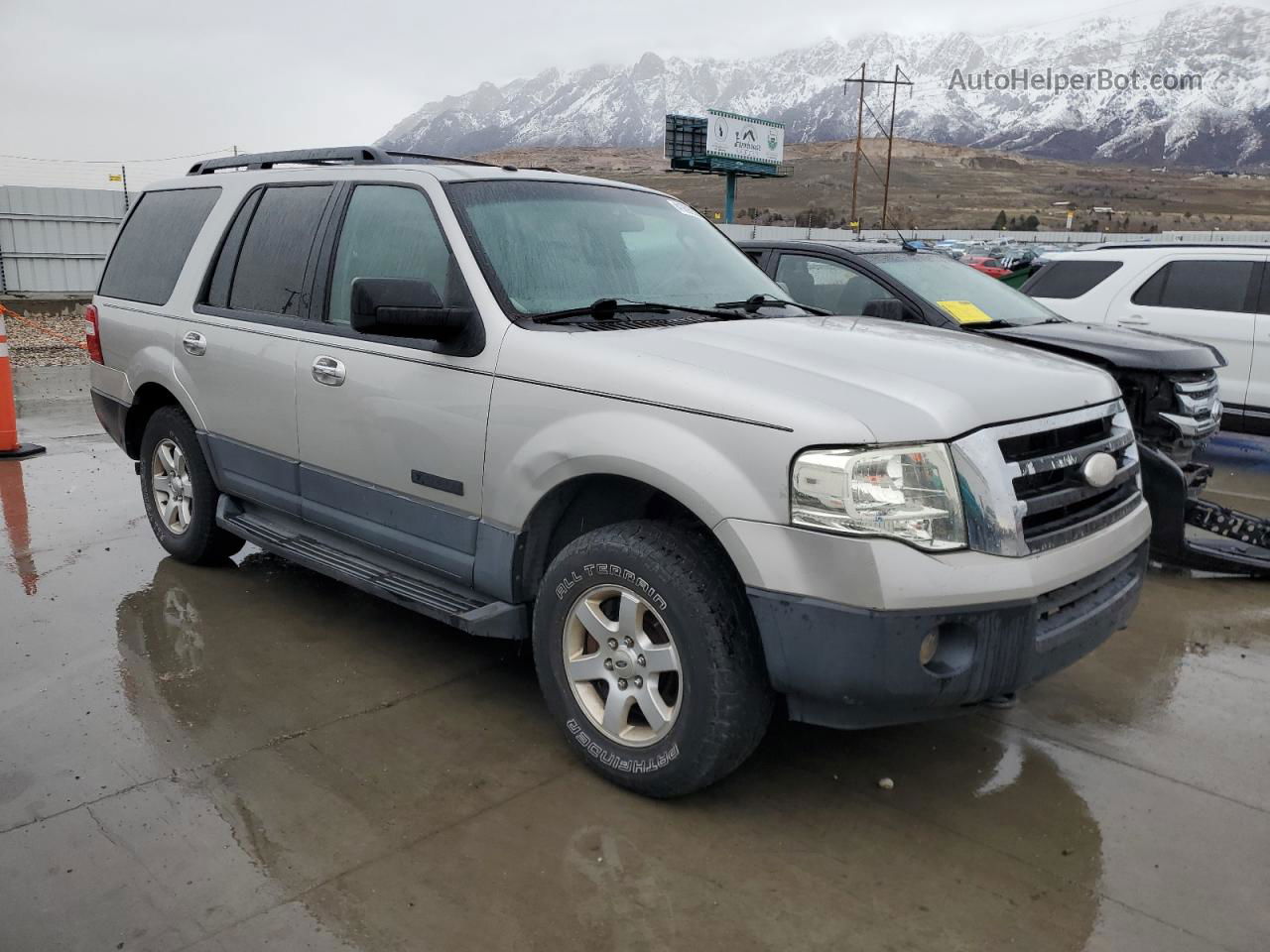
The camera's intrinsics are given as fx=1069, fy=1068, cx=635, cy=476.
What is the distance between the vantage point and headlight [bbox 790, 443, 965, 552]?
2795mm

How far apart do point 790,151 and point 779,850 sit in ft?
611

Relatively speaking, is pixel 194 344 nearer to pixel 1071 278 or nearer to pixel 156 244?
pixel 156 244

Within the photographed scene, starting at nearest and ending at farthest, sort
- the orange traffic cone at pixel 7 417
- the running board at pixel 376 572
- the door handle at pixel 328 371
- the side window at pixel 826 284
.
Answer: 1. the running board at pixel 376 572
2. the door handle at pixel 328 371
3. the side window at pixel 826 284
4. the orange traffic cone at pixel 7 417

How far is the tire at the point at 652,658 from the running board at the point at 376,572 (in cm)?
21

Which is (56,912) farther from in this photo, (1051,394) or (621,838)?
(1051,394)

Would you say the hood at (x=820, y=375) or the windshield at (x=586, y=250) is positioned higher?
the windshield at (x=586, y=250)

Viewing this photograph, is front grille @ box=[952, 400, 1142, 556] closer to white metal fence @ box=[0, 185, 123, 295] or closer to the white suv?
the white suv

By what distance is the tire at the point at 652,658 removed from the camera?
9.87 ft

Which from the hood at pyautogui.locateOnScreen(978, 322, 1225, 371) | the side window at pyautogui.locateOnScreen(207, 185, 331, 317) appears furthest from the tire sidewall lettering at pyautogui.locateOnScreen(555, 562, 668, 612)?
the hood at pyautogui.locateOnScreen(978, 322, 1225, 371)

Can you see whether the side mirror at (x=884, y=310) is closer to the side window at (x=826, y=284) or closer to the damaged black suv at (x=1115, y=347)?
the damaged black suv at (x=1115, y=347)

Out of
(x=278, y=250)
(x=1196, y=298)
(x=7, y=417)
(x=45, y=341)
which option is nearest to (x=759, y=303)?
(x=278, y=250)

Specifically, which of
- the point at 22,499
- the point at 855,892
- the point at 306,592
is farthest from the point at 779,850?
the point at 22,499

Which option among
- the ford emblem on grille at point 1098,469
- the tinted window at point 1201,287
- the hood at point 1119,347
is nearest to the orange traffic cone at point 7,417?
the hood at point 1119,347

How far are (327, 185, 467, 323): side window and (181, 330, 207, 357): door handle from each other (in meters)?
0.93
